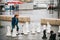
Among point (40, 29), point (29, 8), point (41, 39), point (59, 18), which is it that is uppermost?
point (29, 8)

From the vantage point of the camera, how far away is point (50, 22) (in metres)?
1.48

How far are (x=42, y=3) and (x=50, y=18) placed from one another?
18cm

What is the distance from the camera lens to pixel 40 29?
59.9 inches

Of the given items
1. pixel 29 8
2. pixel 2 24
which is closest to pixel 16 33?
pixel 2 24

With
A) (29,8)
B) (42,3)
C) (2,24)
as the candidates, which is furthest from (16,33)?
(42,3)

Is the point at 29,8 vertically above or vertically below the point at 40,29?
above

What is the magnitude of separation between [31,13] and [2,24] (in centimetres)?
34

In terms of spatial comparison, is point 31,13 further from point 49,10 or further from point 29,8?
point 49,10

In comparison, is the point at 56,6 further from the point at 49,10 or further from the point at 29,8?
the point at 29,8

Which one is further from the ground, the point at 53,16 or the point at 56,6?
the point at 56,6

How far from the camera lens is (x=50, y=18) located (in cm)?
149

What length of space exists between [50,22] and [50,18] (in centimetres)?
4

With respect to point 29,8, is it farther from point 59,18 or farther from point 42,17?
point 59,18

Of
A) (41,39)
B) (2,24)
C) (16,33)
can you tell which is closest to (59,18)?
(41,39)
